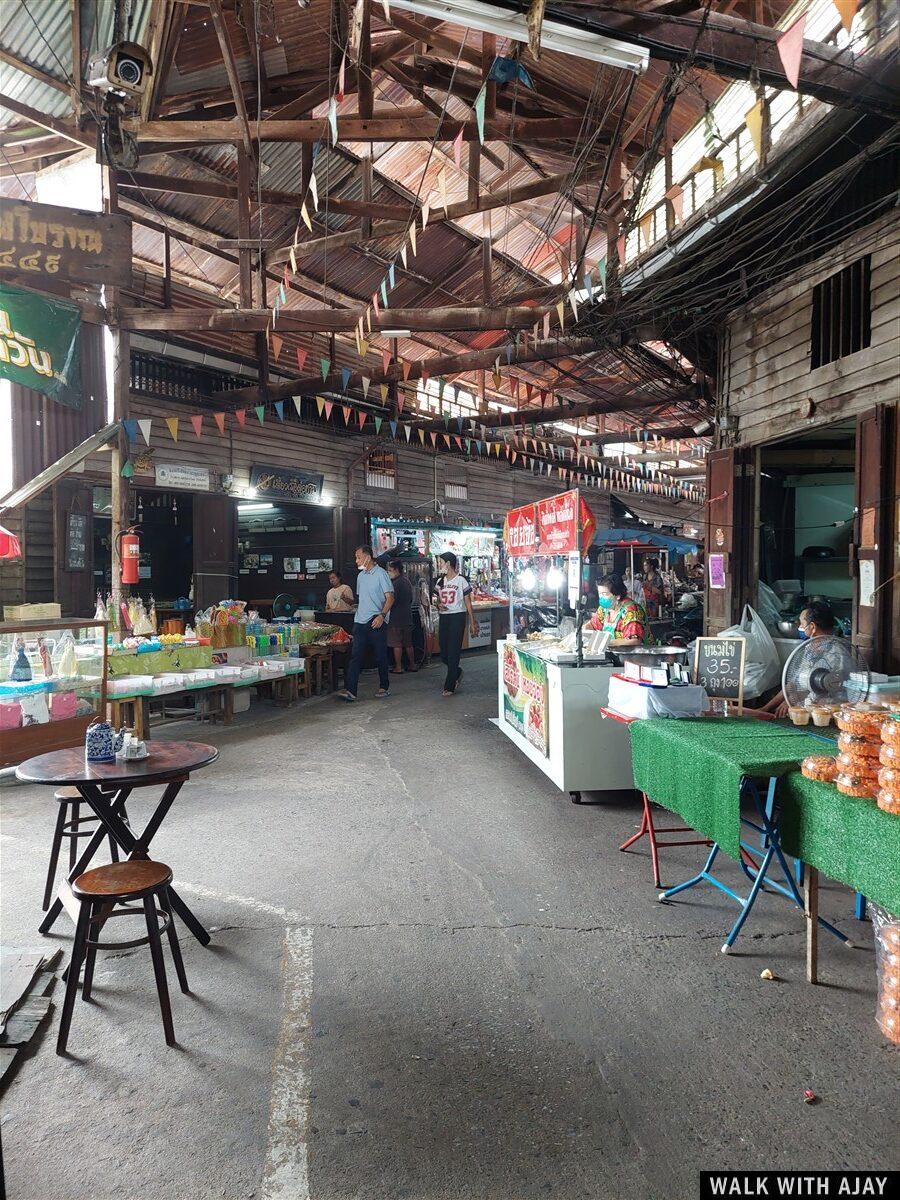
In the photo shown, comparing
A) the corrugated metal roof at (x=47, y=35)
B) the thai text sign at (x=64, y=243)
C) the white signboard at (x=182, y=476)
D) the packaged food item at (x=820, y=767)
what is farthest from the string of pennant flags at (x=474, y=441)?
the packaged food item at (x=820, y=767)

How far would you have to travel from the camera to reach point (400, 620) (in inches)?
545

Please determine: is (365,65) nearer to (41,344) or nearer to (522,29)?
(522,29)

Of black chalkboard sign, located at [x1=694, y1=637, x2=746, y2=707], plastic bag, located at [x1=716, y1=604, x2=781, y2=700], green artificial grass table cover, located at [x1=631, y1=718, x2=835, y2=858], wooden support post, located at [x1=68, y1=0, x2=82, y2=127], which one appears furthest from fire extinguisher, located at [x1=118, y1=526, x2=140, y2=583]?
plastic bag, located at [x1=716, y1=604, x2=781, y2=700]

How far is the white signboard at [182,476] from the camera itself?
1127cm

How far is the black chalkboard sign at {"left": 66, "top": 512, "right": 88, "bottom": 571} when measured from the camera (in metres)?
9.71

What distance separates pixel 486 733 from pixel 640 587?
953 centimetres

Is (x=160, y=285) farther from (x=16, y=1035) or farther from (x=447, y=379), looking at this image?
(x=16, y=1035)

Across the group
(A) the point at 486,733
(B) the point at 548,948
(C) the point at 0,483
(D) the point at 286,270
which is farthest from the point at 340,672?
(B) the point at 548,948

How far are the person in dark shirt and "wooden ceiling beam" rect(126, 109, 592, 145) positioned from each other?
22.7 feet

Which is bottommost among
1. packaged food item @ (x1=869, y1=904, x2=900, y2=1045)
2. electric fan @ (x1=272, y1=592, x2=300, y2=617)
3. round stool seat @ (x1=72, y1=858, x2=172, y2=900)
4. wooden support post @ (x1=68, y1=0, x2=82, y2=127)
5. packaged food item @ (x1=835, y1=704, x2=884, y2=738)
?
packaged food item @ (x1=869, y1=904, x2=900, y2=1045)

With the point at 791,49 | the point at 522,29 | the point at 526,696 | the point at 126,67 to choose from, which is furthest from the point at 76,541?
the point at 791,49

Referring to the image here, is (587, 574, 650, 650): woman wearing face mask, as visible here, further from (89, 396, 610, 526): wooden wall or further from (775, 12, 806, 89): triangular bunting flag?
(89, 396, 610, 526): wooden wall

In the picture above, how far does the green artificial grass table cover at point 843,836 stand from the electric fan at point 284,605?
11.1m

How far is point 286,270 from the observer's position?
1116cm
